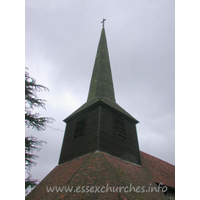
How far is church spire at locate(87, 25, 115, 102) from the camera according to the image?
16.2 metres

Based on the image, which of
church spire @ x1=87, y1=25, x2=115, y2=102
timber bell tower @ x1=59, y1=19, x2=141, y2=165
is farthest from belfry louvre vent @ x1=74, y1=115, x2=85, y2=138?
church spire @ x1=87, y1=25, x2=115, y2=102

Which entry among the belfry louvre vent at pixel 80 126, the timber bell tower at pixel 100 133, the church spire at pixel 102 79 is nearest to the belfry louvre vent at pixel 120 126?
the timber bell tower at pixel 100 133

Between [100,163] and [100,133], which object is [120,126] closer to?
[100,133]

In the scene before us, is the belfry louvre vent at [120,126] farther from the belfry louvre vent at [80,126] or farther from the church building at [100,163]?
the belfry louvre vent at [80,126]

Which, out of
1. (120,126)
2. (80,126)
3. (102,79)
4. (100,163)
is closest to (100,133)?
(100,163)

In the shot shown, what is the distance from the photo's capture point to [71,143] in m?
12.8

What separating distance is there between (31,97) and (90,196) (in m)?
5.58

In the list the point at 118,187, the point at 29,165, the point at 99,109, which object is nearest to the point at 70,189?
the point at 118,187

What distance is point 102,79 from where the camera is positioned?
17.3 meters

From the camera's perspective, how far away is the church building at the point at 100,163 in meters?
7.50

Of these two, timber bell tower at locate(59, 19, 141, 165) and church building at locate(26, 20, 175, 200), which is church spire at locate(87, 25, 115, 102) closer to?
church building at locate(26, 20, 175, 200)

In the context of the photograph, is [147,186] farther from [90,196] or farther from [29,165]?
[29,165]

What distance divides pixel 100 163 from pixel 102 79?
10.1m

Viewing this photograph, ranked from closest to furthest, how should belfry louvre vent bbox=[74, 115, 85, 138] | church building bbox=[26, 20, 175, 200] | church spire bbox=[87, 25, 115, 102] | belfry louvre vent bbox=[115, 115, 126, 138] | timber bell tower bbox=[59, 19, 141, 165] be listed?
church building bbox=[26, 20, 175, 200]
timber bell tower bbox=[59, 19, 141, 165]
belfry louvre vent bbox=[115, 115, 126, 138]
belfry louvre vent bbox=[74, 115, 85, 138]
church spire bbox=[87, 25, 115, 102]
